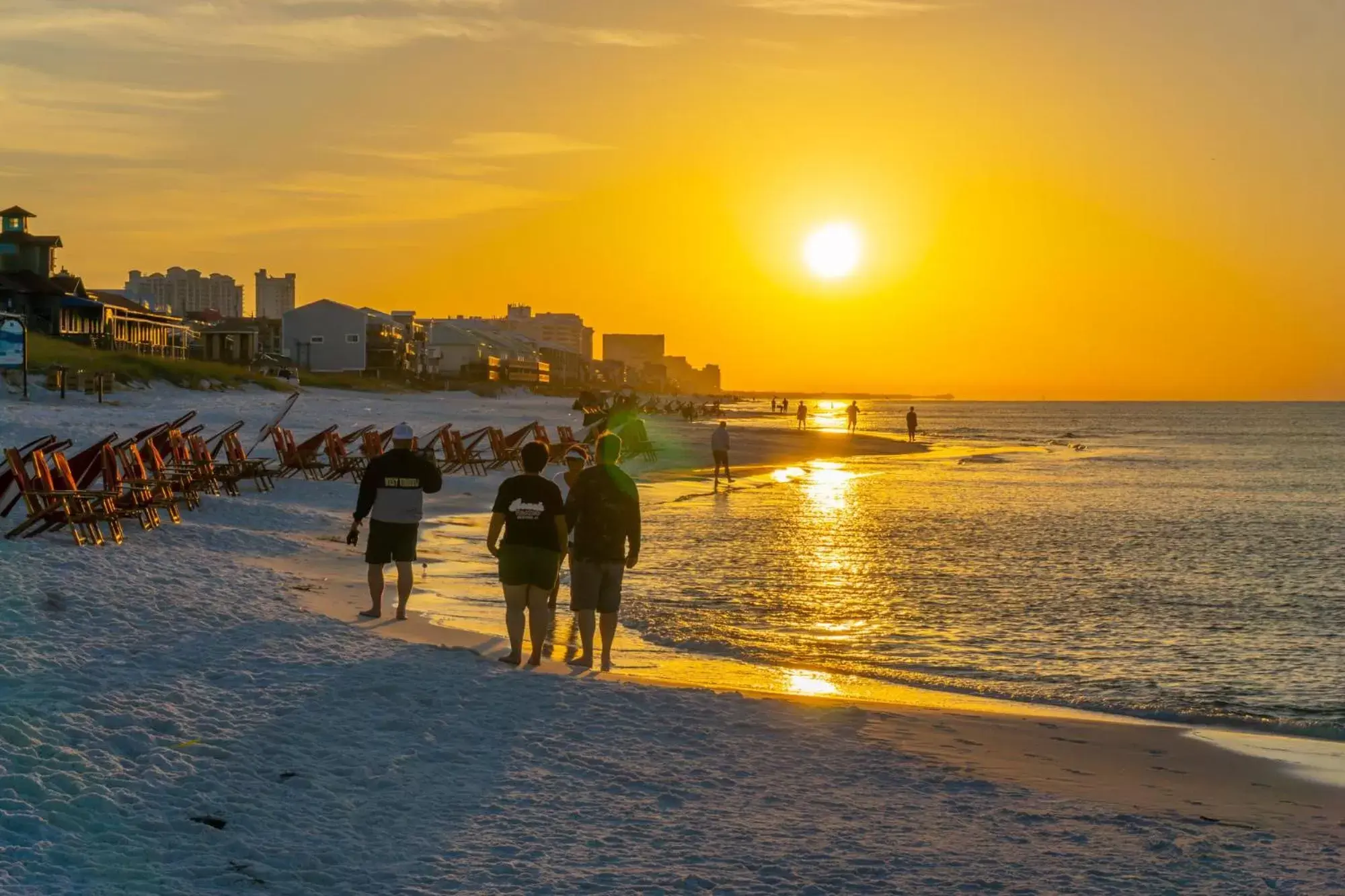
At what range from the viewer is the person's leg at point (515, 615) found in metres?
9.63

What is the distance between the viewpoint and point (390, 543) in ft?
36.7

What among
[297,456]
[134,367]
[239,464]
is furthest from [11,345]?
[239,464]

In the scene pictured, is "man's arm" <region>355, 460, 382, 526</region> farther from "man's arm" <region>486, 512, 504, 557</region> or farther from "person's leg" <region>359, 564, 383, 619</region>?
"man's arm" <region>486, 512, 504, 557</region>

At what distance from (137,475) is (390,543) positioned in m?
6.26

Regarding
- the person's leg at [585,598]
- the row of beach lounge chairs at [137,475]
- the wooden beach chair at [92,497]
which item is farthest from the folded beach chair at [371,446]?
the person's leg at [585,598]

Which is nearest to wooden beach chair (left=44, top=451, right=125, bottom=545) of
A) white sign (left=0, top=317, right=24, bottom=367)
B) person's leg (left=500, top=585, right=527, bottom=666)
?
person's leg (left=500, top=585, right=527, bottom=666)

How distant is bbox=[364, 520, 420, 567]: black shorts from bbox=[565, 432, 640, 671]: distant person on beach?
1.99 metres

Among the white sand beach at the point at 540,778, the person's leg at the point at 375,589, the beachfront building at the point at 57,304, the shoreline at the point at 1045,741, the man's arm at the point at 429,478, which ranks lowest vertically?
the shoreline at the point at 1045,741

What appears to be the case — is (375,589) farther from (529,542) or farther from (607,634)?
(607,634)

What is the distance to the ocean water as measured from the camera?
10906 mm

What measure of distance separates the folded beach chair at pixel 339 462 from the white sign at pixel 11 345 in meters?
13.3

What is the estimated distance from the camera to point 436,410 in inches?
2397

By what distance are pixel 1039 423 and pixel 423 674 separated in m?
145

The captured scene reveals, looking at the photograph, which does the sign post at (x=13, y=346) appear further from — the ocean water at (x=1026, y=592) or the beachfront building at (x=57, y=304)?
the beachfront building at (x=57, y=304)
